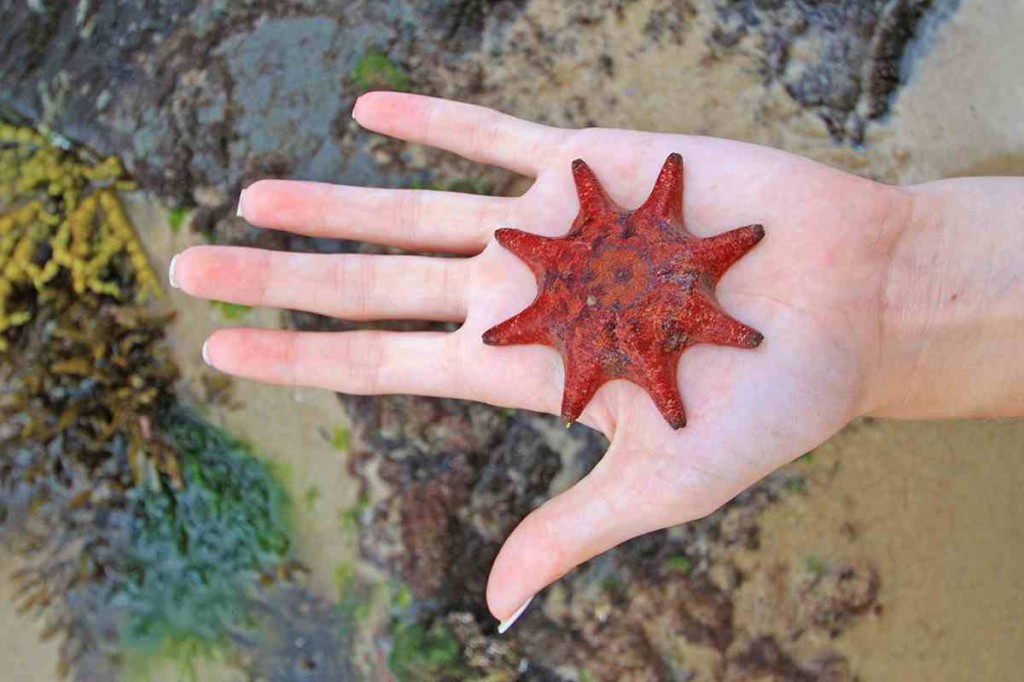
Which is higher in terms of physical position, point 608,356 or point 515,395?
point 608,356

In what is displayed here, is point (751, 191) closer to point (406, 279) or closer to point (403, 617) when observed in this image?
point (406, 279)

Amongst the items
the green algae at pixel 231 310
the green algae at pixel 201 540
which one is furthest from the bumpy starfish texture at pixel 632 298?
the green algae at pixel 201 540

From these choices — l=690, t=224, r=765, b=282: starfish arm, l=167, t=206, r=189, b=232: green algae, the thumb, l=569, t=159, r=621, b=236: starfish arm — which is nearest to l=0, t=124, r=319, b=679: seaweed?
l=167, t=206, r=189, b=232: green algae

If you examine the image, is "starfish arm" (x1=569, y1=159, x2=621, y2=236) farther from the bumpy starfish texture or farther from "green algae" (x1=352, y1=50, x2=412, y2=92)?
"green algae" (x1=352, y1=50, x2=412, y2=92)

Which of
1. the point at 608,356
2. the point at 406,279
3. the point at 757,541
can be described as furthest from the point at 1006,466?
the point at 406,279

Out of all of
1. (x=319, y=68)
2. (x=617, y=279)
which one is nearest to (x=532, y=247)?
(x=617, y=279)

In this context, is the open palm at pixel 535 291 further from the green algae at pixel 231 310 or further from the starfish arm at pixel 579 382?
the green algae at pixel 231 310

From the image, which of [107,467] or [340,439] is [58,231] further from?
[340,439]
